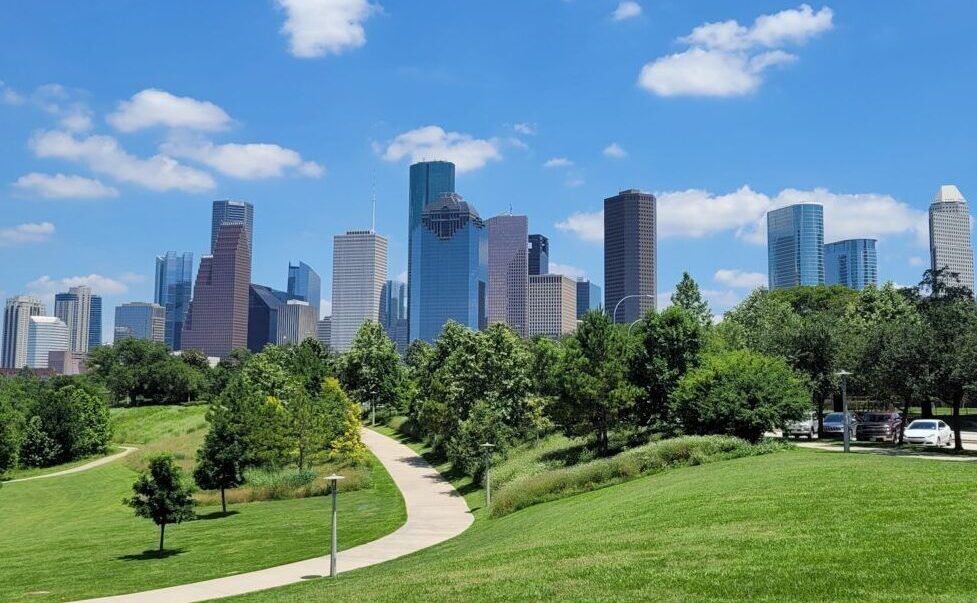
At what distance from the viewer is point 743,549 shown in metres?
13.4

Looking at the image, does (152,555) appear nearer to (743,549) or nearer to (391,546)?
(391,546)

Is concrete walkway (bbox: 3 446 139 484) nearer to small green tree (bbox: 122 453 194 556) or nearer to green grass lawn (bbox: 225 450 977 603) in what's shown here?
small green tree (bbox: 122 453 194 556)

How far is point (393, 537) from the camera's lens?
28469mm

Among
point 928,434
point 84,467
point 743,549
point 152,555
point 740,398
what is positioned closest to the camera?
point 743,549

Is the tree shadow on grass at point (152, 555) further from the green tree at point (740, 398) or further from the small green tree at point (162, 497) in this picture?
the green tree at point (740, 398)

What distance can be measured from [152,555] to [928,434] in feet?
115

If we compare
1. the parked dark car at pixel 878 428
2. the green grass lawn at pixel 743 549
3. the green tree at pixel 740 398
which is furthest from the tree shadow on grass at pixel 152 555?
the parked dark car at pixel 878 428

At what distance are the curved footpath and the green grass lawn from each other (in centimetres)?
215

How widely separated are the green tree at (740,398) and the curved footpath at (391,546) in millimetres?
11835

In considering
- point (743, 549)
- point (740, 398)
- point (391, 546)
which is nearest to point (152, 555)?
point (391, 546)

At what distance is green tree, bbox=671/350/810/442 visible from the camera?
33312mm

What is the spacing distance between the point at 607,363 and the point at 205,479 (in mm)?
21555

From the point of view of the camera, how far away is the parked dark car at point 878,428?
41.3 metres

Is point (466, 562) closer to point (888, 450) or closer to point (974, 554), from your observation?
point (974, 554)
